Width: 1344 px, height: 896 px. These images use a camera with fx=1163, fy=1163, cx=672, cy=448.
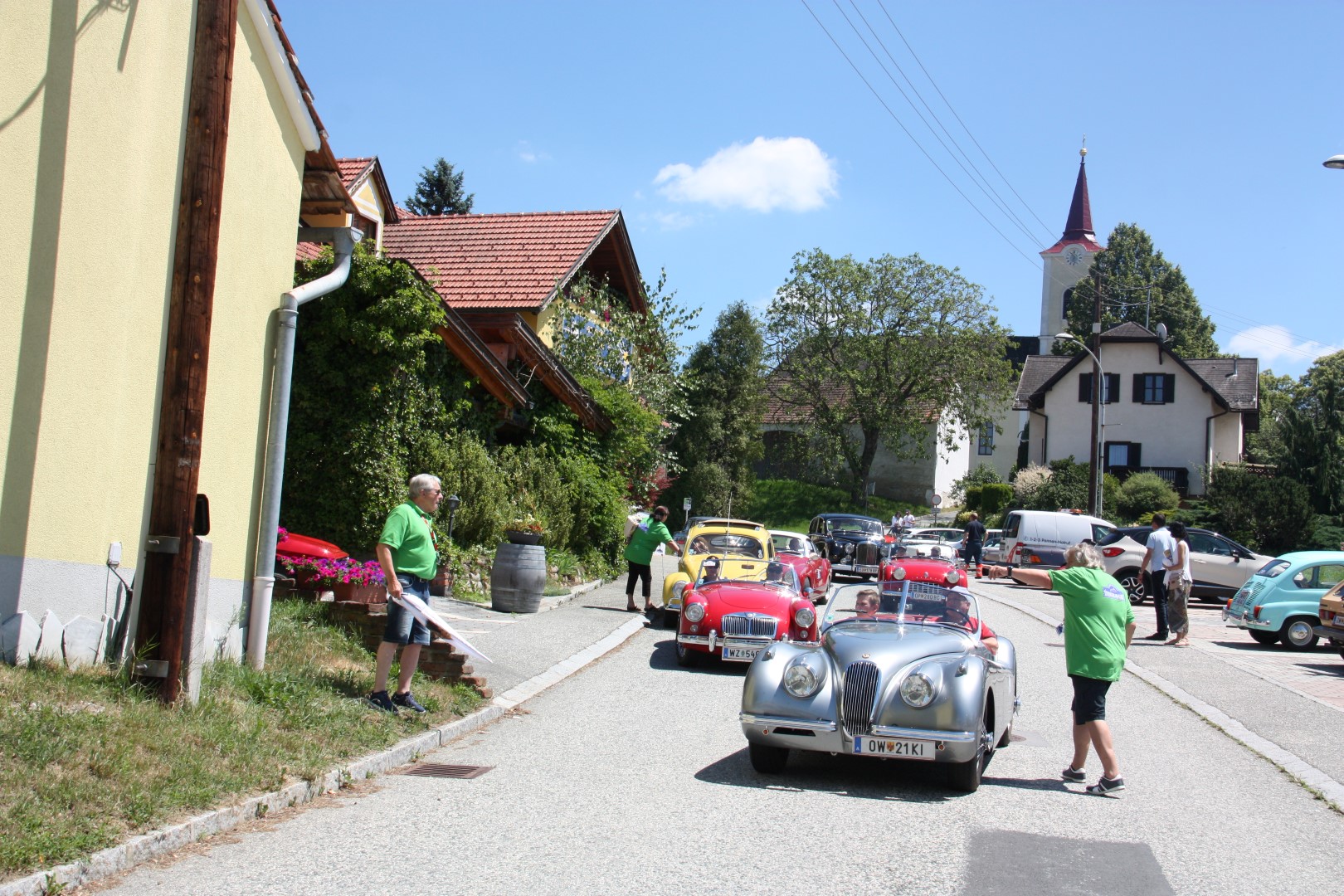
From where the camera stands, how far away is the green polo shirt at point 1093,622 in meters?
7.72

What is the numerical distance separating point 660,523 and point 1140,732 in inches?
349

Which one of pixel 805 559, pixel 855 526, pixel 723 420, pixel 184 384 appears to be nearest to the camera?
pixel 184 384

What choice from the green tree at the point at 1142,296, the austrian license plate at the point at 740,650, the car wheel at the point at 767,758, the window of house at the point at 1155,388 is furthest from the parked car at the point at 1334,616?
the green tree at the point at 1142,296

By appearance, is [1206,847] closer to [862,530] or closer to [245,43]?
[245,43]

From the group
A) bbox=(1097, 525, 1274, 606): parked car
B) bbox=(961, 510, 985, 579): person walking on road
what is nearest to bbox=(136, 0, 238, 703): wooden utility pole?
bbox=(1097, 525, 1274, 606): parked car

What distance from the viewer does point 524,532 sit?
1620 cm

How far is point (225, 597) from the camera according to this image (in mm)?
9148

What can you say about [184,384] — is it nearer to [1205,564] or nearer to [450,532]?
[450,532]

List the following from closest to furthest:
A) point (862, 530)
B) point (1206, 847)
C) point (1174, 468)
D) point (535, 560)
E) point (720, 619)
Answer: point (1206, 847) < point (720, 619) < point (535, 560) < point (862, 530) < point (1174, 468)

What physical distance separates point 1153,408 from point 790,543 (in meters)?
39.1

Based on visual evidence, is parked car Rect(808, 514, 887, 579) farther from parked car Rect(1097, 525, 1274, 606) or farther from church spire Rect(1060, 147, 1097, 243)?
church spire Rect(1060, 147, 1097, 243)

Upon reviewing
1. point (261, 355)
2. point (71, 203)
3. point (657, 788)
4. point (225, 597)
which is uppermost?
point (71, 203)

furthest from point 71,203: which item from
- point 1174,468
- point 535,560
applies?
point 1174,468

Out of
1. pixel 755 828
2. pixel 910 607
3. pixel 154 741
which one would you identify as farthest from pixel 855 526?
pixel 154 741
